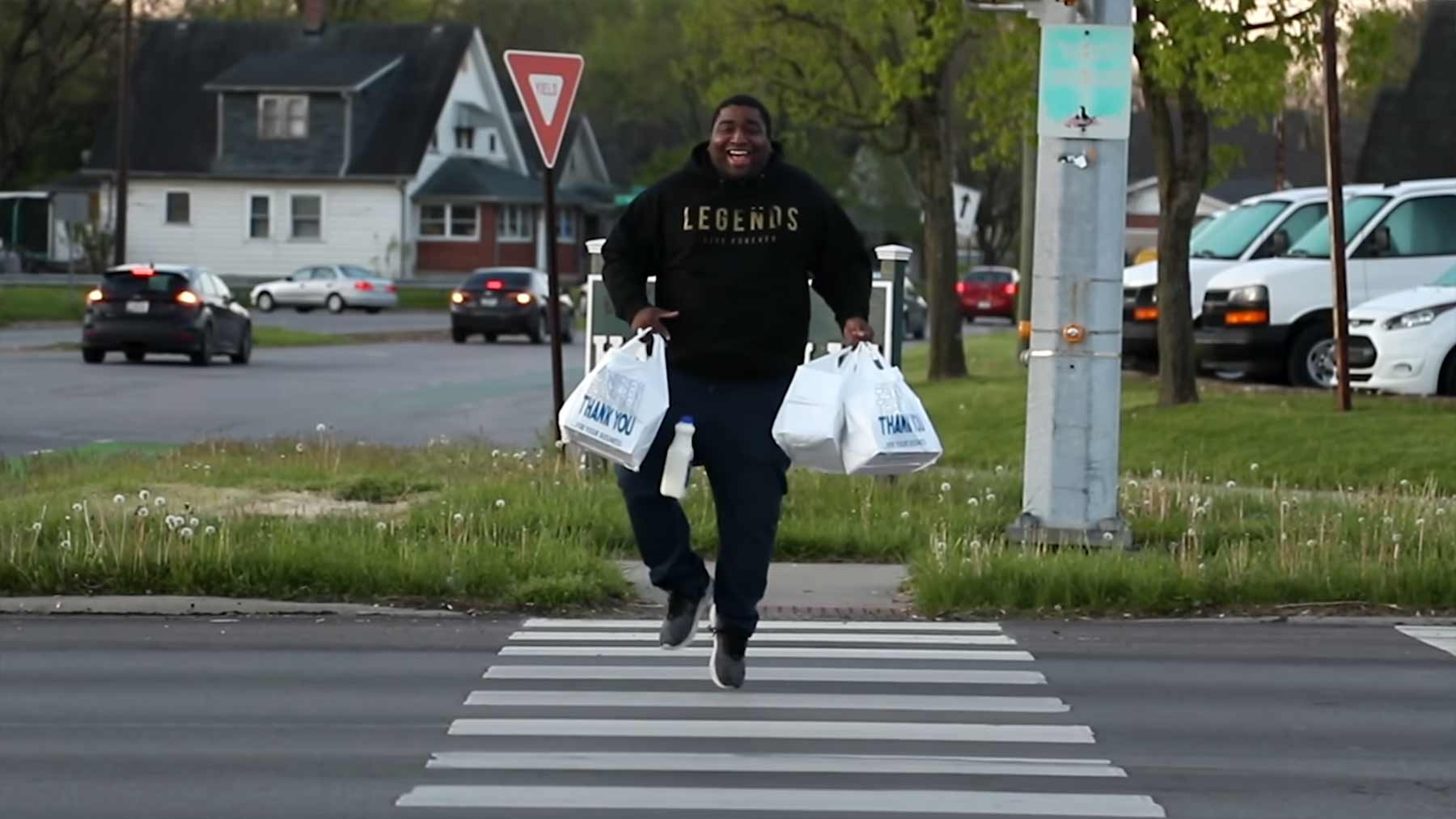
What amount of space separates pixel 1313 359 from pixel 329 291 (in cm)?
4600

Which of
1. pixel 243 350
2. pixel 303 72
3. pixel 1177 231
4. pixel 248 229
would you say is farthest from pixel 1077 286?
pixel 303 72

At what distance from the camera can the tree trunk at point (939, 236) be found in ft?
92.9

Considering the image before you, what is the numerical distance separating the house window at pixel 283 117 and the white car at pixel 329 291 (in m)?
8.31

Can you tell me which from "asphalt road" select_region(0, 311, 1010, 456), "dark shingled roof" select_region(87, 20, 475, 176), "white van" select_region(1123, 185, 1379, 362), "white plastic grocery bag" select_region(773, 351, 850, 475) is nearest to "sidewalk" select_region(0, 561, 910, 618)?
"white plastic grocery bag" select_region(773, 351, 850, 475)

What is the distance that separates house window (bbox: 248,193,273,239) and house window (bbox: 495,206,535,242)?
22.6 feet

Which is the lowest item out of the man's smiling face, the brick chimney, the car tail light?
the car tail light

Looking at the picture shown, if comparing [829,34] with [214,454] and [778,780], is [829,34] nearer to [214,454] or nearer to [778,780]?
[214,454]

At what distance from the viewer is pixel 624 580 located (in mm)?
11438

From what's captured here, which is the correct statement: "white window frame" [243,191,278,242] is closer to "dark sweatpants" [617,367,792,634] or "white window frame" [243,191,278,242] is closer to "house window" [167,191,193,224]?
"house window" [167,191,193,224]

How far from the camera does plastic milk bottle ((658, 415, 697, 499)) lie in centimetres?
819

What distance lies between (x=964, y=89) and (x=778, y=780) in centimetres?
2048

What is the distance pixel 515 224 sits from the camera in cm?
7712

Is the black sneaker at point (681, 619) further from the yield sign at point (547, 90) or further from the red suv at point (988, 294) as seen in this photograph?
the red suv at point (988, 294)

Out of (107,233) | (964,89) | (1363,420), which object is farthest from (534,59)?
(107,233)
